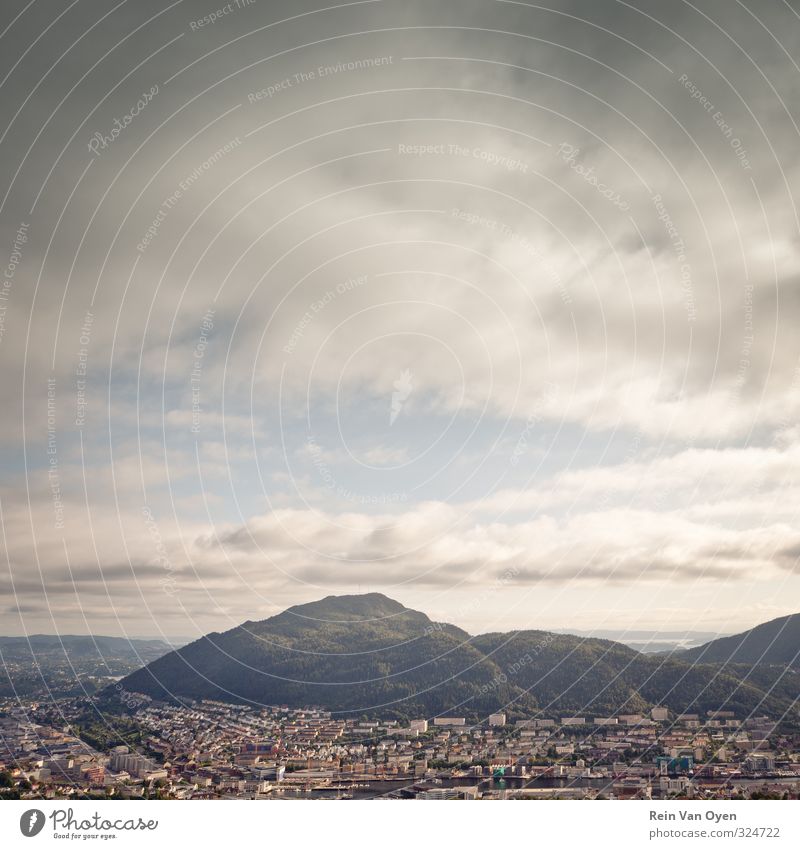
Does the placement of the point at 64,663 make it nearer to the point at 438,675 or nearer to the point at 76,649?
the point at 76,649

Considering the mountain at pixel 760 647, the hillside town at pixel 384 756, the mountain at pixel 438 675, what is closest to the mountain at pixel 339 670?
the mountain at pixel 438 675

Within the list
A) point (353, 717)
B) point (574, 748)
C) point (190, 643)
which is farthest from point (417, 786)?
point (190, 643)

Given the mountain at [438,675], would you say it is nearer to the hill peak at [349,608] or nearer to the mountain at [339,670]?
the mountain at [339,670]

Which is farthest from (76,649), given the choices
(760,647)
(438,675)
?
(760,647)
